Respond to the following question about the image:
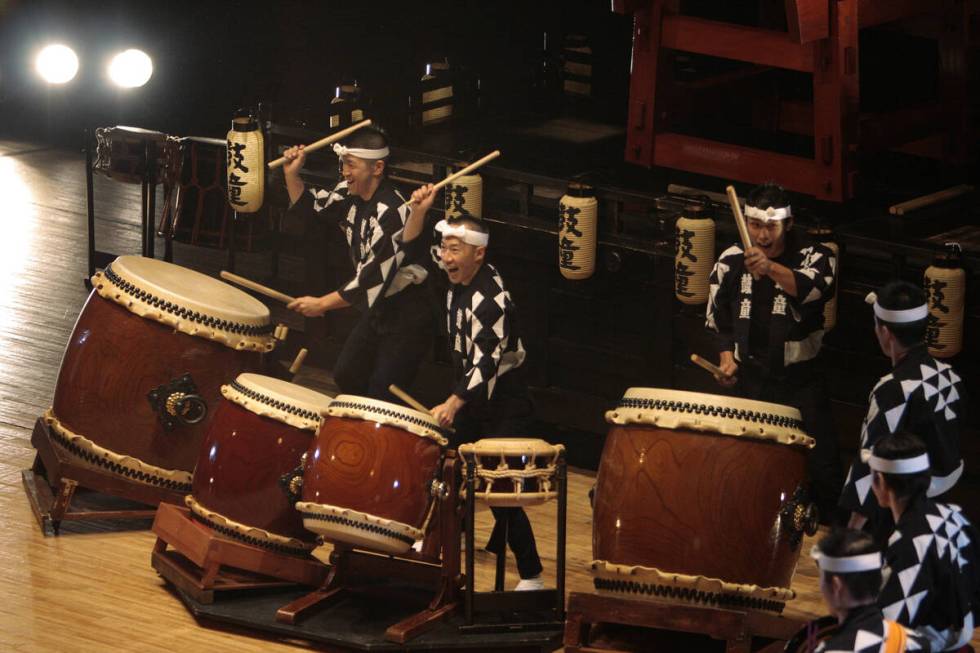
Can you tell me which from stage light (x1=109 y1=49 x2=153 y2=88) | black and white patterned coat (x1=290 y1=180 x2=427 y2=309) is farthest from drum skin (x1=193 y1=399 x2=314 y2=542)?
stage light (x1=109 y1=49 x2=153 y2=88)

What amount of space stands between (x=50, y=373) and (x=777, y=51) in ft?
9.76

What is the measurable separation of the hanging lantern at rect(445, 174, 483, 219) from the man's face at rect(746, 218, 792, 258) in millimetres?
1407

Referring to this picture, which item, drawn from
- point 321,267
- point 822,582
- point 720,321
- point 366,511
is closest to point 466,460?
point 366,511

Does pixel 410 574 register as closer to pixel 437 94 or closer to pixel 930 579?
pixel 930 579

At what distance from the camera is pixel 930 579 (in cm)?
351

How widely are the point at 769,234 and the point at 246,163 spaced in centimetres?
220

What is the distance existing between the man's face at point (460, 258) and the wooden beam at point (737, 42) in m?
1.77

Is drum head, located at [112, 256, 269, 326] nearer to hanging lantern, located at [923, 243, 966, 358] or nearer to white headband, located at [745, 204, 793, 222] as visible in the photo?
white headband, located at [745, 204, 793, 222]

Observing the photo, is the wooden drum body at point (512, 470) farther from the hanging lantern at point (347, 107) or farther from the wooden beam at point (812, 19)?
the hanging lantern at point (347, 107)

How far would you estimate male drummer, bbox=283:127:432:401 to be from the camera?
215 inches

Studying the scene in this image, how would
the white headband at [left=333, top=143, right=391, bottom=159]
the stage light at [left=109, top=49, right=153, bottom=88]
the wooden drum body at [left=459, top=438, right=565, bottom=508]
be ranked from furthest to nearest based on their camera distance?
the stage light at [left=109, top=49, right=153, bottom=88] → the white headband at [left=333, top=143, right=391, bottom=159] → the wooden drum body at [left=459, top=438, right=565, bottom=508]

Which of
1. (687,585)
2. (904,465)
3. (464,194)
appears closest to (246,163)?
(464,194)

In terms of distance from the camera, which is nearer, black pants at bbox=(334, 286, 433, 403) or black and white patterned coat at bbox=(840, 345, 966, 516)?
black and white patterned coat at bbox=(840, 345, 966, 516)

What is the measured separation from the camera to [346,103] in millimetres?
6891
